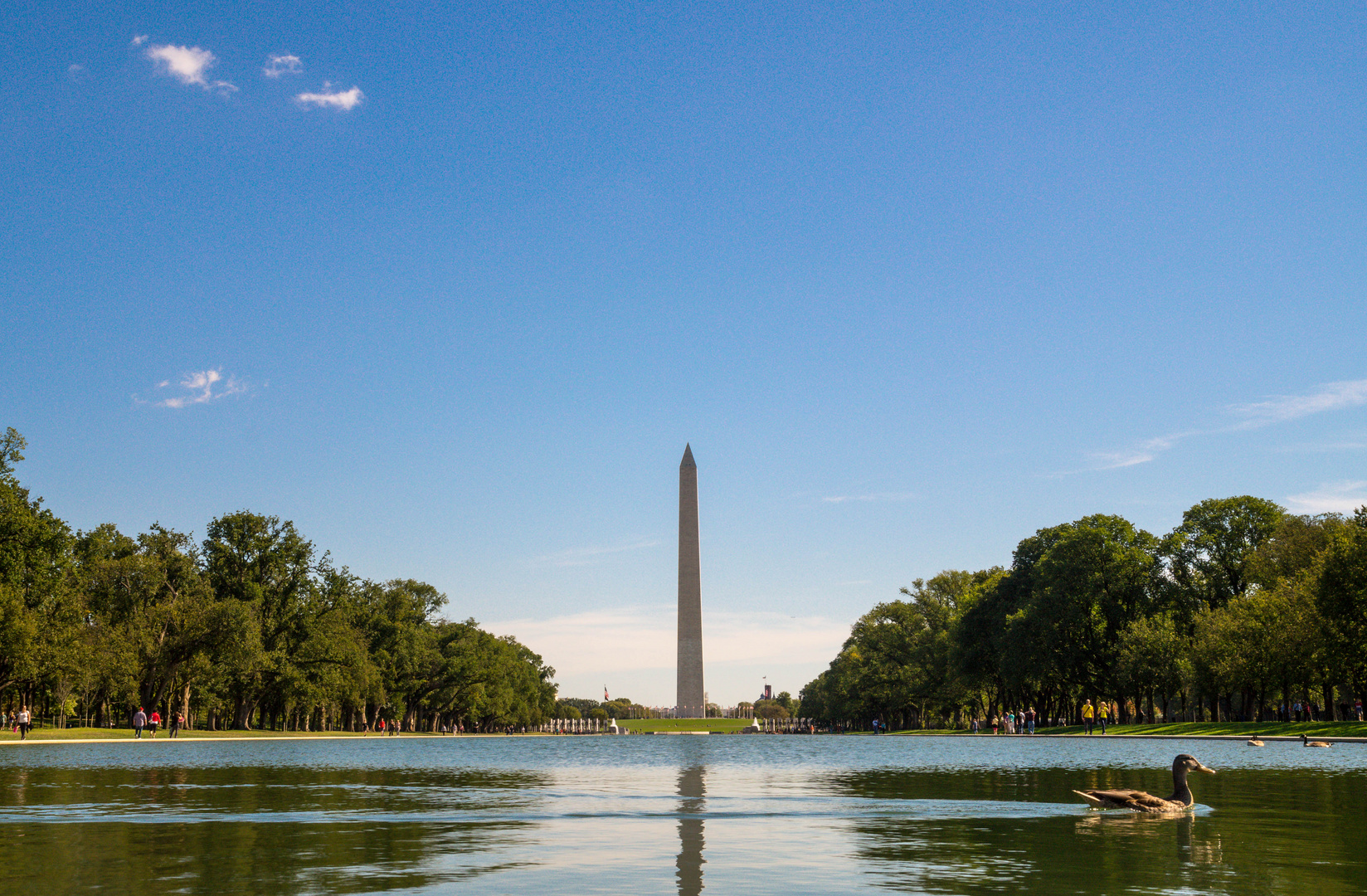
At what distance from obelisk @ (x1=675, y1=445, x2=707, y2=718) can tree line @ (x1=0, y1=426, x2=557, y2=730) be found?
25.3 meters

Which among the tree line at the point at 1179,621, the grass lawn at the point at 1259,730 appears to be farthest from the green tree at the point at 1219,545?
the grass lawn at the point at 1259,730

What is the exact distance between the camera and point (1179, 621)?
8525 cm

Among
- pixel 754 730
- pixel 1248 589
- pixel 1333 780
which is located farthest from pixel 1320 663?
pixel 754 730

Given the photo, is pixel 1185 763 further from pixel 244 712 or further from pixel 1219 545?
pixel 244 712

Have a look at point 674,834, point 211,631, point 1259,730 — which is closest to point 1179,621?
point 1259,730

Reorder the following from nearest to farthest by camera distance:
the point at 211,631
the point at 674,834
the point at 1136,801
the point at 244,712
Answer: the point at 674,834, the point at 1136,801, the point at 211,631, the point at 244,712

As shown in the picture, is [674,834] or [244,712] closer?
[674,834]

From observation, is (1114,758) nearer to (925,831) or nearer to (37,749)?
(925,831)

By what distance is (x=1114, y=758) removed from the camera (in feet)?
122

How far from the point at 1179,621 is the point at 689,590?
37.9 meters

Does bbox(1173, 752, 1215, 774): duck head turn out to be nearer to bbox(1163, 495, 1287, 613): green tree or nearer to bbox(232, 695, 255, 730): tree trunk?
bbox(1163, 495, 1287, 613): green tree

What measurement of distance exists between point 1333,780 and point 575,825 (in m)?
17.4

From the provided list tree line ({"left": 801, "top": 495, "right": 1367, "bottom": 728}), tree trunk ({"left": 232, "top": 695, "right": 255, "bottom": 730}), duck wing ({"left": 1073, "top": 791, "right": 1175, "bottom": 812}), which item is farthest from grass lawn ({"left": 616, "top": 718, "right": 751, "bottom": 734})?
duck wing ({"left": 1073, "top": 791, "right": 1175, "bottom": 812})

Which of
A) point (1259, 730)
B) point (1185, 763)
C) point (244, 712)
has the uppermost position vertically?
point (1185, 763)
